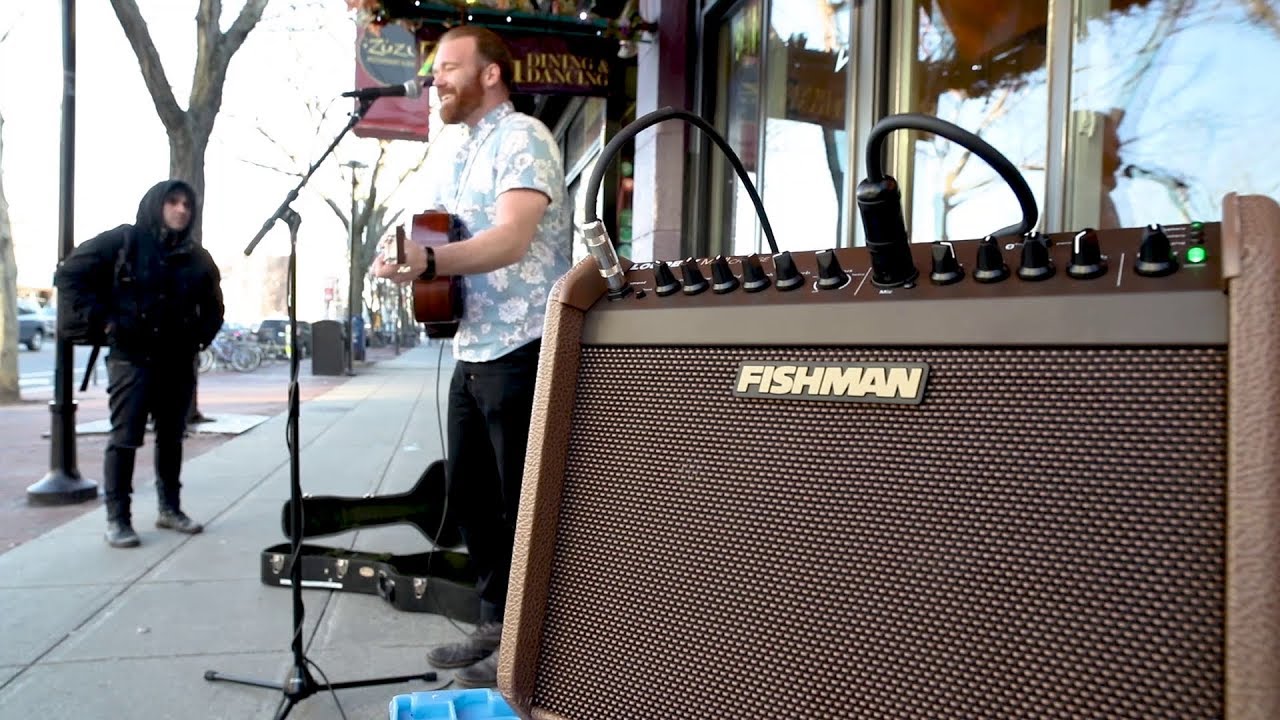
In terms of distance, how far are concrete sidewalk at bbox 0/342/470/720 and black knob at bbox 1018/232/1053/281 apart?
217cm

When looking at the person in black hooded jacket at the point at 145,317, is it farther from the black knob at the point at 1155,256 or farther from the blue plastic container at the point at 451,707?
the black knob at the point at 1155,256

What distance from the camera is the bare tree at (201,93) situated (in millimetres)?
9094

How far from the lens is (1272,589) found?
714mm

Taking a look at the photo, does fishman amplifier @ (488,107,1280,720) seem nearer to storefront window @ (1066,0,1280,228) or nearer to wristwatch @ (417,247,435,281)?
wristwatch @ (417,247,435,281)

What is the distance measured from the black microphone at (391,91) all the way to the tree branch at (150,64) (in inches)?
290

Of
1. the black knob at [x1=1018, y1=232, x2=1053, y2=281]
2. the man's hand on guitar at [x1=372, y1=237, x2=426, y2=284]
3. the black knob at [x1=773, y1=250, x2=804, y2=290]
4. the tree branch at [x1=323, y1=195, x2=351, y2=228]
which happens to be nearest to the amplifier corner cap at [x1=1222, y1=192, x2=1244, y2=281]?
the black knob at [x1=1018, y1=232, x2=1053, y2=281]

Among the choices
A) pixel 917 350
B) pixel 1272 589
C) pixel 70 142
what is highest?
pixel 70 142

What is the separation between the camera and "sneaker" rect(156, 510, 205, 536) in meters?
4.70

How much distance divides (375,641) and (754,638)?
2347mm

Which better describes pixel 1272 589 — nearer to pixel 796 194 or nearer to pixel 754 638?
pixel 754 638

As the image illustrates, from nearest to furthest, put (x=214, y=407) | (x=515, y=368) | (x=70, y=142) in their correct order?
(x=515, y=368)
(x=70, y=142)
(x=214, y=407)

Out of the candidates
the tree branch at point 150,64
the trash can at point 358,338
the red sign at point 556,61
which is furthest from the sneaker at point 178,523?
the trash can at point 358,338

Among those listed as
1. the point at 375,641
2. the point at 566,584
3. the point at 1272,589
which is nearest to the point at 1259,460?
the point at 1272,589

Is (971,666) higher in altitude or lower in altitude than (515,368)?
lower
